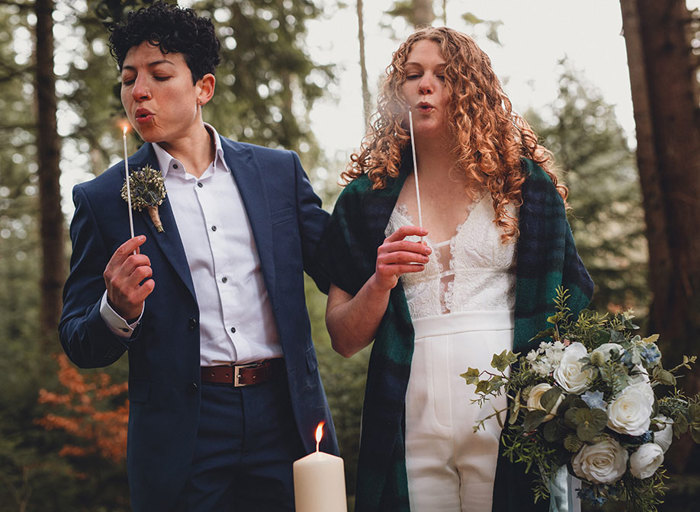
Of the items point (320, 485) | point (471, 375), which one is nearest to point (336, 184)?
point (471, 375)

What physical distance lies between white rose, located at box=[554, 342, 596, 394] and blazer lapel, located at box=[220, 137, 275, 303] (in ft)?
3.63

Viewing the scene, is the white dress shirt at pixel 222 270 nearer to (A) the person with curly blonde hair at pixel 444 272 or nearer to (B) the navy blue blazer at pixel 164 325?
(B) the navy blue blazer at pixel 164 325

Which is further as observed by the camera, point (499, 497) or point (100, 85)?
point (100, 85)

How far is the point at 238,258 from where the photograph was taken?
264 centimetres

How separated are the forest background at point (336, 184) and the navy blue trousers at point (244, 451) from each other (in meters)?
3.15

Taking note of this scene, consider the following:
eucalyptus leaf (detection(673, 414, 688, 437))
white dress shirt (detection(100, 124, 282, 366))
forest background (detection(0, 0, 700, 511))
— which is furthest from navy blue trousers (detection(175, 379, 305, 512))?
forest background (detection(0, 0, 700, 511))

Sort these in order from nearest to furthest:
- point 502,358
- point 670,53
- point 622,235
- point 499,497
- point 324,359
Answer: point 502,358 → point 499,497 → point 670,53 → point 622,235 → point 324,359

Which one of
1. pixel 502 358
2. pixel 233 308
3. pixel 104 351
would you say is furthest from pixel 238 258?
pixel 502 358

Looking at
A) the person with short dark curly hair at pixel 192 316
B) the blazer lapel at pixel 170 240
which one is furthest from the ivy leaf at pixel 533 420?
the blazer lapel at pixel 170 240

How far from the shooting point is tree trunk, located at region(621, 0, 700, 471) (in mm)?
4922

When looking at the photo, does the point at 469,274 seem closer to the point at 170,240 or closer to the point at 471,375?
the point at 471,375

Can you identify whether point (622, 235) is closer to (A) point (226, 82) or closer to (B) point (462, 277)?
(A) point (226, 82)

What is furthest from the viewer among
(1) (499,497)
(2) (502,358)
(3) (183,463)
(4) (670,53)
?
(4) (670,53)

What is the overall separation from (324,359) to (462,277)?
6.38 m
